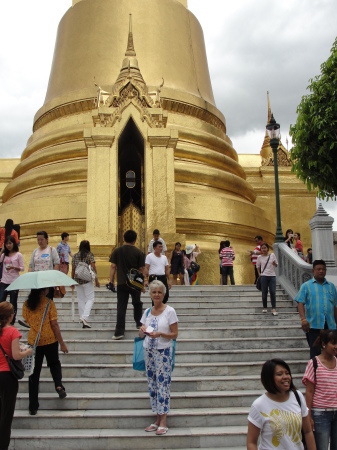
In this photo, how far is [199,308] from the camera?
8.99 m

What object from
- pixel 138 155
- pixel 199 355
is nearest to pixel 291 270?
pixel 199 355

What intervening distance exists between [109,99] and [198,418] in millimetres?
11234

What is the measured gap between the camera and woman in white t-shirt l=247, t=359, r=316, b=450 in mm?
3146

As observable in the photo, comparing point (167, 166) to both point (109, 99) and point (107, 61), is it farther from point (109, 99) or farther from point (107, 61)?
point (107, 61)

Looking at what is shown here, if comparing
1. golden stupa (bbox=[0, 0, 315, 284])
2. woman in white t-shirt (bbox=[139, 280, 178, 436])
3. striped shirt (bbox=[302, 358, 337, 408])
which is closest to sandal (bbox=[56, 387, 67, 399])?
woman in white t-shirt (bbox=[139, 280, 178, 436])

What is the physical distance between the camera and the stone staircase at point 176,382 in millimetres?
4910

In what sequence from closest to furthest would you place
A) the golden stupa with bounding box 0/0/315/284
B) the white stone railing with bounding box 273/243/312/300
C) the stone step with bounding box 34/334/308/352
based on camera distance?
the stone step with bounding box 34/334/308/352
the white stone railing with bounding box 273/243/312/300
the golden stupa with bounding box 0/0/315/284

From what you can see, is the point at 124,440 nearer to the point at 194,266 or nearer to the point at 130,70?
the point at 194,266

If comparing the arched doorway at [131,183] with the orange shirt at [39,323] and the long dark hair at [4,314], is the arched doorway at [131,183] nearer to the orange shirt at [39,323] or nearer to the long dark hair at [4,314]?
the orange shirt at [39,323]

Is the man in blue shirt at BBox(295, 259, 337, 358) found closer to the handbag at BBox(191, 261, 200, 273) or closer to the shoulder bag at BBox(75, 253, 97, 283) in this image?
the shoulder bag at BBox(75, 253, 97, 283)

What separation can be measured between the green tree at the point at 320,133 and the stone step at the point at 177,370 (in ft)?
17.1

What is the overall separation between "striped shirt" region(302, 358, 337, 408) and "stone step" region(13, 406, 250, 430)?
1508 millimetres

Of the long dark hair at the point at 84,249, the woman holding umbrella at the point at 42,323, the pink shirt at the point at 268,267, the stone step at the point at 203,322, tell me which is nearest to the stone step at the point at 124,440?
the woman holding umbrella at the point at 42,323

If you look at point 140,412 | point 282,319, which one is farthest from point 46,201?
point 140,412
